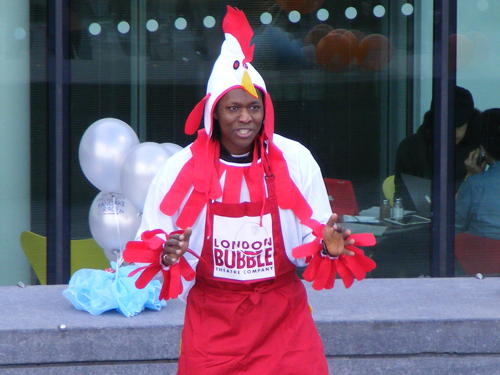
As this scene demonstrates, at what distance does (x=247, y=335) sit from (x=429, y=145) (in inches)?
146

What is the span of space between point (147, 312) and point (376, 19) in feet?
8.33

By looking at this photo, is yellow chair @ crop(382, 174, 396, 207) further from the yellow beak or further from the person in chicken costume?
the yellow beak

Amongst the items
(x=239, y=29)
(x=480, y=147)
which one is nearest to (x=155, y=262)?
(x=239, y=29)

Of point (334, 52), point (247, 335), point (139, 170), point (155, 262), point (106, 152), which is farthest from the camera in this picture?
point (334, 52)

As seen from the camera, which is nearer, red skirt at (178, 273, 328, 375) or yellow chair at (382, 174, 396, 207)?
red skirt at (178, 273, 328, 375)

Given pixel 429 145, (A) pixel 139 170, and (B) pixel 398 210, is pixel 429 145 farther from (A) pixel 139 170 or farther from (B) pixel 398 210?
(A) pixel 139 170

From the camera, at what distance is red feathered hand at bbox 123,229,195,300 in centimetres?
349

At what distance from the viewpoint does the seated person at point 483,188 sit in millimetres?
7008

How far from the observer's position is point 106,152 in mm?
6062

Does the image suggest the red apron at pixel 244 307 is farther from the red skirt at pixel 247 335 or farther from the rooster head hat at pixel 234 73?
the rooster head hat at pixel 234 73

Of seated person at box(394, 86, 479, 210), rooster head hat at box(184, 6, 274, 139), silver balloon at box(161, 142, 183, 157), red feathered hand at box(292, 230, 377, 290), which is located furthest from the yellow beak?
seated person at box(394, 86, 479, 210)

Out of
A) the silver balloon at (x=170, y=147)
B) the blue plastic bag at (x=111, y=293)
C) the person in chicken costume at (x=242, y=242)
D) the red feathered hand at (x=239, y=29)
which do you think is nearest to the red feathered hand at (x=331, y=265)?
the person in chicken costume at (x=242, y=242)

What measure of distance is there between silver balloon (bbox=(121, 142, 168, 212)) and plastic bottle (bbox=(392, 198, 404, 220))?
1.82m

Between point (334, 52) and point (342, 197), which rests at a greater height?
point (334, 52)
